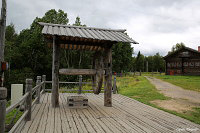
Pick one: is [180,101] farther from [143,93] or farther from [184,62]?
[184,62]

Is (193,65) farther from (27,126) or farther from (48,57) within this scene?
(27,126)

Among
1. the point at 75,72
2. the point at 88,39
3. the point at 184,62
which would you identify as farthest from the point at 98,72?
the point at 184,62

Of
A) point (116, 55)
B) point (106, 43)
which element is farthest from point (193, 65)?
point (106, 43)

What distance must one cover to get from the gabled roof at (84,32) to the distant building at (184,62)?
2863cm

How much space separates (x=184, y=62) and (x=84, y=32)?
31332 mm

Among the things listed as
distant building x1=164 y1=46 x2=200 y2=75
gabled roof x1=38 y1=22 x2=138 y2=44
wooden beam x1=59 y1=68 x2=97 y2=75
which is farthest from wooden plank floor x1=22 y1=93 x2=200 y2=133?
distant building x1=164 y1=46 x2=200 y2=75

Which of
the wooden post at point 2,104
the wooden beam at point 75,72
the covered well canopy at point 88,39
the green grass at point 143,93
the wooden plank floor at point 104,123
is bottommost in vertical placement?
the green grass at point 143,93

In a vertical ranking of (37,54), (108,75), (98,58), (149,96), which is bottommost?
(149,96)

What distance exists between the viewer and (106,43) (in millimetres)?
7773

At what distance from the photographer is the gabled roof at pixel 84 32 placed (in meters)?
6.64

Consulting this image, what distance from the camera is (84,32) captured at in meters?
7.43

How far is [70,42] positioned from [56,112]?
320 cm

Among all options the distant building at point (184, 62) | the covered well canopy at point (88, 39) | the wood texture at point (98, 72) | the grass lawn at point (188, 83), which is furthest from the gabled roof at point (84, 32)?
the distant building at point (184, 62)

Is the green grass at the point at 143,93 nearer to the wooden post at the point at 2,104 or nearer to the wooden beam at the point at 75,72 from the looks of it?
the wooden beam at the point at 75,72
